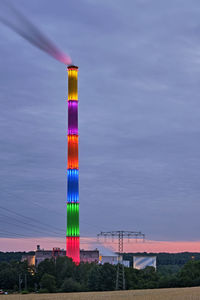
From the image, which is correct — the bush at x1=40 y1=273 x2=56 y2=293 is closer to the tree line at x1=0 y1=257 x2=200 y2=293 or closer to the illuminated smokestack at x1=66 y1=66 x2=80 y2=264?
the tree line at x1=0 y1=257 x2=200 y2=293

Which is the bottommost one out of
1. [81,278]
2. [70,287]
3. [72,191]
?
[70,287]

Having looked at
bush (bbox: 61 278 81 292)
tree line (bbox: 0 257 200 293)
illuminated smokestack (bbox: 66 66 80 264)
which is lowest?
bush (bbox: 61 278 81 292)

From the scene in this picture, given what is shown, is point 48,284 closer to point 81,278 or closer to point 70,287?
point 70,287

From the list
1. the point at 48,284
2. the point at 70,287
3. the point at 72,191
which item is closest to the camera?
the point at 70,287

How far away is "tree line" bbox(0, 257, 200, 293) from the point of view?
90575 mm

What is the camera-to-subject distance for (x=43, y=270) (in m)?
117

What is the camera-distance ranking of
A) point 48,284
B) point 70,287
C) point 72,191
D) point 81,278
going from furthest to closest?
point 72,191 → point 81,278 → point 48,284 → point 70,287

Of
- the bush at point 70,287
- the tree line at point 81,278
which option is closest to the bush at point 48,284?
the tree line at point 81,278

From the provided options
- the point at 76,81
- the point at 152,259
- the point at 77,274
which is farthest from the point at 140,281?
the point at 152,259

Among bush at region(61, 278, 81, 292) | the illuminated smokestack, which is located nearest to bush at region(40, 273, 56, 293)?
bush at region(61, 278, 81, 292)

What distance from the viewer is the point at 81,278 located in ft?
373

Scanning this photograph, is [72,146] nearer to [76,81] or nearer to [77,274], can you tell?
[76,81]

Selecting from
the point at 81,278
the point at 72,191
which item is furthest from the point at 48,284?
the point at 72,191

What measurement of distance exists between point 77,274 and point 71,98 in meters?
43.6
